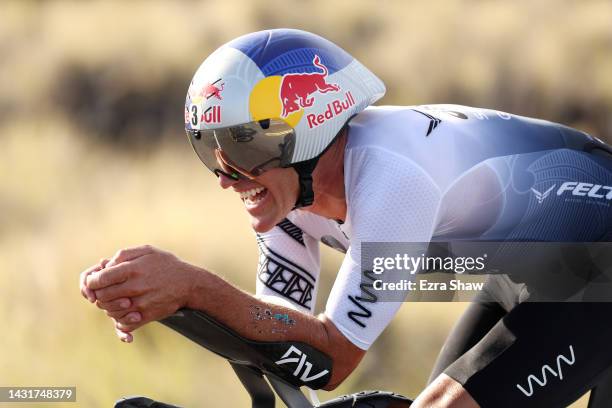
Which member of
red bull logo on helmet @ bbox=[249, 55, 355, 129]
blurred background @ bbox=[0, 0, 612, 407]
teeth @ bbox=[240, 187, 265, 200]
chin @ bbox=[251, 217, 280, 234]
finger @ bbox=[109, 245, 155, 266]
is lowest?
blurred background @ bbox=[0, 0, 612, 407]

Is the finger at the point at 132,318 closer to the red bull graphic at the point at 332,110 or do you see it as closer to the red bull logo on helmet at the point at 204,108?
the red bull logo on helmet at the point at 204,108

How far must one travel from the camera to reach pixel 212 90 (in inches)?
161

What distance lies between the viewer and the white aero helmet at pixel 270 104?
4.07m

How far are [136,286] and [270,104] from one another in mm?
891

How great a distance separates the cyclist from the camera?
383cm

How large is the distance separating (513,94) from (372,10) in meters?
3.25

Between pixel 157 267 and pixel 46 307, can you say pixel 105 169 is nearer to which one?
pixel 46 307

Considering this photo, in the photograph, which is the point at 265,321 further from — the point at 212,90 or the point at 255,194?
the point at 212,90

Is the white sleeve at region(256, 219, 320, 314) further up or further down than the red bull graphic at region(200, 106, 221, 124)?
further down

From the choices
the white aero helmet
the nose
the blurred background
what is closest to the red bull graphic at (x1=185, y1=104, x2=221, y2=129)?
the white aero helmet

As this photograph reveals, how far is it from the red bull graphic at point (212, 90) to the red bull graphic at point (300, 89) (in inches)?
8.5

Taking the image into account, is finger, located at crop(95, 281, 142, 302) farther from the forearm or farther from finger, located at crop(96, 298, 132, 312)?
the forearm

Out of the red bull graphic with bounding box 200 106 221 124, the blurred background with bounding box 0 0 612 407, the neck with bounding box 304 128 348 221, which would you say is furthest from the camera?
the blurred background with bounding box 0 0 612 407

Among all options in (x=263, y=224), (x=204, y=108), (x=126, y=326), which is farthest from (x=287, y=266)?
(x=126, y=326)
